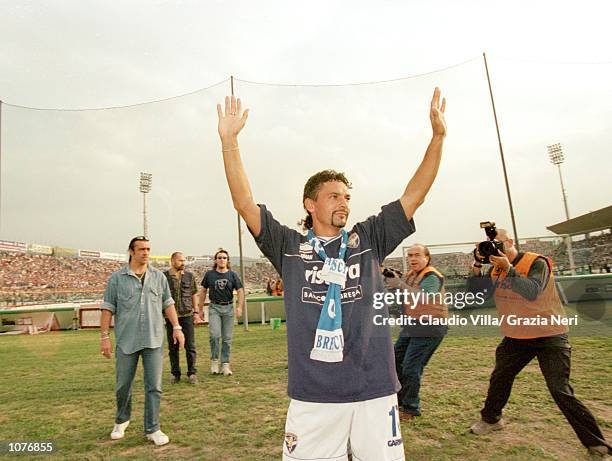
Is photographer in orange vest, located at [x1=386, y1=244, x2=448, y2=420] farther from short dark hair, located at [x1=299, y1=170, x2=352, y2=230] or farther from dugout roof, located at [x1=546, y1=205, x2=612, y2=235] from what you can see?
dugout roof, located at [x1=546, y1=205, x2=612, y2=235]

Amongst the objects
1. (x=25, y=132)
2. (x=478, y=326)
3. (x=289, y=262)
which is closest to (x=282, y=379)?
(x=289, y=262)

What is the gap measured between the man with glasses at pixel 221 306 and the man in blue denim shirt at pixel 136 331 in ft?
8.40

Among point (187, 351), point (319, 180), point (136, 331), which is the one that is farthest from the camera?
point (187, 351)

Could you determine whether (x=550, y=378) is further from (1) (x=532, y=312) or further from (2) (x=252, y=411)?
(2) (x=252, y=411)

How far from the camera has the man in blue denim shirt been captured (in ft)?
13.6

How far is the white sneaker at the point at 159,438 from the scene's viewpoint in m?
4.05

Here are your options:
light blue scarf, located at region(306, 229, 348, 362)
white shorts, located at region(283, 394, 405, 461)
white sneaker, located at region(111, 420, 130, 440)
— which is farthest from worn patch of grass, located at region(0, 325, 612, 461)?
light blue scarf, located at region(306, 229, 348, 362)

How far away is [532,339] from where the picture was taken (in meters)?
3.71

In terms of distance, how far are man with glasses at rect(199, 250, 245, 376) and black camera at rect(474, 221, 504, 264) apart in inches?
170

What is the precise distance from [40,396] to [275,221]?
6.31 meters

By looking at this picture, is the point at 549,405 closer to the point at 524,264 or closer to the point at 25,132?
the point at 524,264

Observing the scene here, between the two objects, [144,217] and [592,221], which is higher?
[592,221]

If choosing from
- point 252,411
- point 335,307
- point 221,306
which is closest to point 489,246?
point 335,307

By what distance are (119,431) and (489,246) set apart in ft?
14.4
